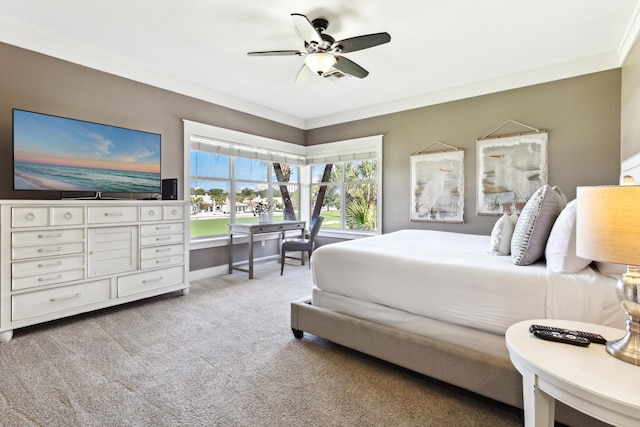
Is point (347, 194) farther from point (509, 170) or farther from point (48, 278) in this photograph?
point (48, 278)

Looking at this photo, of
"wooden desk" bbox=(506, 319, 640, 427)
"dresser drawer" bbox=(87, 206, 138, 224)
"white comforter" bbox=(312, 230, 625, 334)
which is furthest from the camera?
"dresser drawer" bbox=(87, 206, 138, 224)

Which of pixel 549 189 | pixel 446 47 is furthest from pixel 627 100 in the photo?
pixel 549 189

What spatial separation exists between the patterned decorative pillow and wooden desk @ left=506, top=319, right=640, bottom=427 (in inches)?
19.9

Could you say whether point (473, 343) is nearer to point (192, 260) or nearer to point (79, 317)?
point (79, 317)

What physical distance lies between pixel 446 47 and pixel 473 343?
9.07ft

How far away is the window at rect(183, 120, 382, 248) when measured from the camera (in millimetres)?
4418

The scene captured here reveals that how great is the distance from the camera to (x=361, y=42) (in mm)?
2383

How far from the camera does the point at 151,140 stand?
3.43 metres

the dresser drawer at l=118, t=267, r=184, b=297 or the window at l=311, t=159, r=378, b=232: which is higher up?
the window at l=311, t=159, r=378, b=232

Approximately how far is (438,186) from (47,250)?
174 inches

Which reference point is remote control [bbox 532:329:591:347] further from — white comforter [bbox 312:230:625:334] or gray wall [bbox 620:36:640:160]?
gray wall [bbox 620:36:640:160]

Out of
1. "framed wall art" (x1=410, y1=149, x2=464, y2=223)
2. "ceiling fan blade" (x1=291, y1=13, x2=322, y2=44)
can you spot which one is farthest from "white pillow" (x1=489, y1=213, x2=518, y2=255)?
"ceiling fan blade" (x1=291, y1=13, x2=322, y2=44)

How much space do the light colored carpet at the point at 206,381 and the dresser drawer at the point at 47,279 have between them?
16.4 inches

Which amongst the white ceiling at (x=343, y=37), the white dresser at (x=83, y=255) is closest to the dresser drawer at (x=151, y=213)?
the white dresser at (x=83, y=255)
